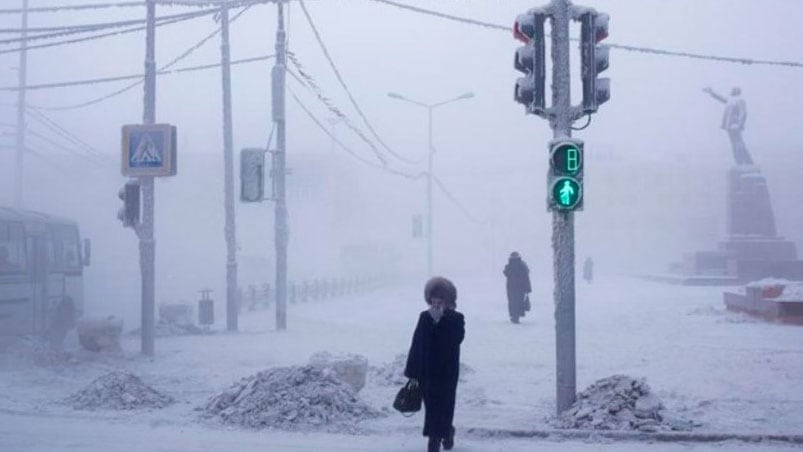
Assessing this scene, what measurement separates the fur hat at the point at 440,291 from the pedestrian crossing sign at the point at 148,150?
30.0 feet

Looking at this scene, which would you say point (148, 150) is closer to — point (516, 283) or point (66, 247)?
point (66, 247)

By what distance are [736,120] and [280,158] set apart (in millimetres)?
28872

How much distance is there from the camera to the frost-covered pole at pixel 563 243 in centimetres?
991

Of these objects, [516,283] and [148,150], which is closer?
[148,150]

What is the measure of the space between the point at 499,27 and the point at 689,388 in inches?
337

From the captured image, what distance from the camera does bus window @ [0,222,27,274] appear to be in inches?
702

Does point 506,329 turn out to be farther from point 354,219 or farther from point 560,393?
point 354,219

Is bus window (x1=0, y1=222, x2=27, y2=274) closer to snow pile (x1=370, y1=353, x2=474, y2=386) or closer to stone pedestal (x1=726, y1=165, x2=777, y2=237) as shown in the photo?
snow pile (x1=370, y1=353, x2=474, y2=386)

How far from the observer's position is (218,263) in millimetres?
65500

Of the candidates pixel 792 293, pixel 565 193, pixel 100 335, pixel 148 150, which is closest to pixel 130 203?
pixel 148 150

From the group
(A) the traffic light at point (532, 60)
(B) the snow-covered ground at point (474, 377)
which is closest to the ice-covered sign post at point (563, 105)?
(A) the traffic light at point (532, 60)

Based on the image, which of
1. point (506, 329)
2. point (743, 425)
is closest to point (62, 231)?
point (506, 329)

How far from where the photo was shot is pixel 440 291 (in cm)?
783

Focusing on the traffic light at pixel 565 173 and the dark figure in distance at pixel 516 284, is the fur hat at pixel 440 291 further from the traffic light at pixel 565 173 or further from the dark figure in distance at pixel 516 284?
the dark figure in distance at pixel 516 284
